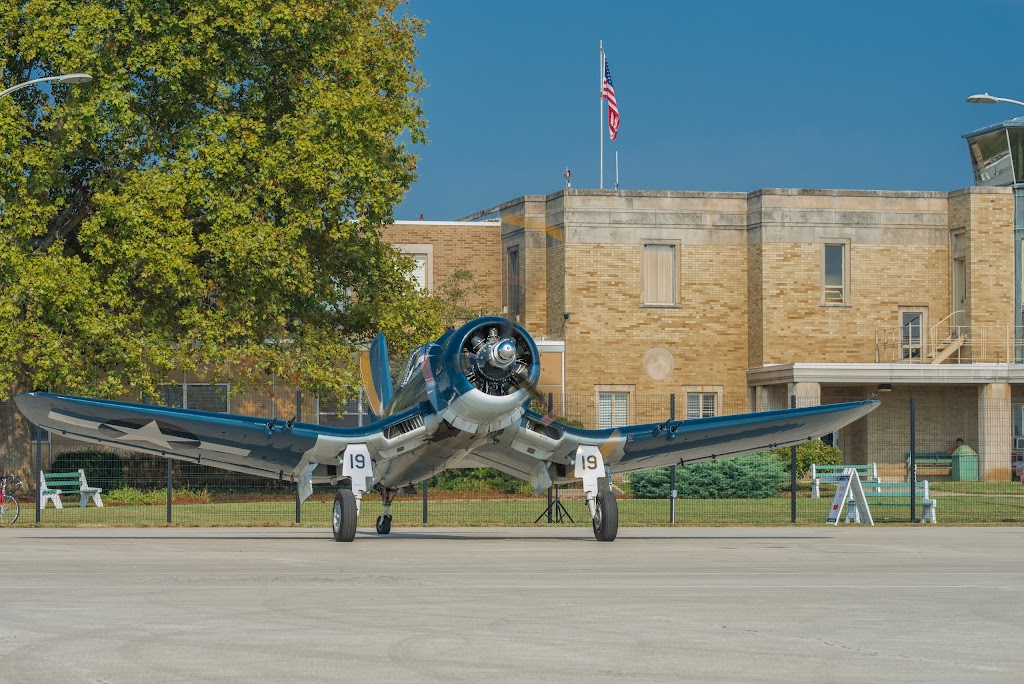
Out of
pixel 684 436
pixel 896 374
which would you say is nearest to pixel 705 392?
pixel 896 374

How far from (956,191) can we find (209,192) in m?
26.9

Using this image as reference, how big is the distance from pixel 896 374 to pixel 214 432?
3037cm

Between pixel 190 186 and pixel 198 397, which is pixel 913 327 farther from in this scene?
pixel 190 186

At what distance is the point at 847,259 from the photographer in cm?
4850

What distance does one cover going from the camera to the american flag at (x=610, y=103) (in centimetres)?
5262

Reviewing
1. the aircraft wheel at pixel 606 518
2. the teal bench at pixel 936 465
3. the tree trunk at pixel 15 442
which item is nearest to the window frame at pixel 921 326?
the teal bench at pixel 936 465

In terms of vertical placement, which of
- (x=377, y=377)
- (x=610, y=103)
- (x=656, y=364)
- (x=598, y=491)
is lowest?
(x=598, y=491)

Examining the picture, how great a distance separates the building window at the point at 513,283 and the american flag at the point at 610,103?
5.93 metres

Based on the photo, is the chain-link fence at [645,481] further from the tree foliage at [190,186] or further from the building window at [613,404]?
the tree foliage at [190,186]

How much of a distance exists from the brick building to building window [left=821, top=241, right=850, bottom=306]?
5cm

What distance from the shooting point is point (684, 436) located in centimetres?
2162

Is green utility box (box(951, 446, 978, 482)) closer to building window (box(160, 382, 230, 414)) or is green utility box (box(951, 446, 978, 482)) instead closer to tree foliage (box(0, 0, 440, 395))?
tree foliage (box(0, 0, 440, 395))
